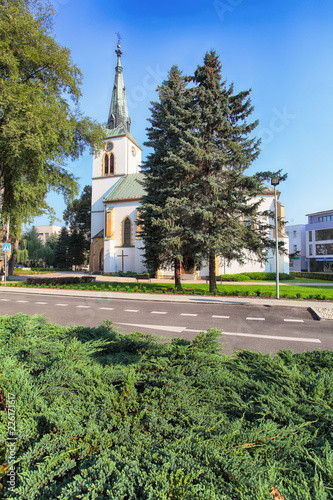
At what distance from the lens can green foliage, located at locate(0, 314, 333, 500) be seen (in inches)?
50.3

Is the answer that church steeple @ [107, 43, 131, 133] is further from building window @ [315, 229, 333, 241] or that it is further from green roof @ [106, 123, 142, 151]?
building window @ [315, 229, 333, 241]

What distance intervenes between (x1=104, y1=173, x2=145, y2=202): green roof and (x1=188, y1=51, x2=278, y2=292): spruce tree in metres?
20.6

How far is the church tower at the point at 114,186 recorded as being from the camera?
117 feet

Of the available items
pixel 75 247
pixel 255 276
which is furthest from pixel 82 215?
pixel 255 276

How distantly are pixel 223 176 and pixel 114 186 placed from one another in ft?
86.7

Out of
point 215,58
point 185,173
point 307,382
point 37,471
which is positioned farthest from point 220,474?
point 215,58

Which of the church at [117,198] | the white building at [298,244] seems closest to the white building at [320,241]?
the white building at [298,244]

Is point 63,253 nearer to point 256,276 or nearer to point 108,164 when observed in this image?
point 108,164

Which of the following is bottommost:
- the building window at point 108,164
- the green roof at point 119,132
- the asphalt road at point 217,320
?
the asphalt road at point 217,320

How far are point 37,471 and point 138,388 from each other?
3.21 feet

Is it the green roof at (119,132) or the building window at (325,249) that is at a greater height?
the green roof at (119,132)

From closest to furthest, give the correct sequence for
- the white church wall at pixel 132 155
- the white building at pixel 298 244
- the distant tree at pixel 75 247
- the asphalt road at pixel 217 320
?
1. the asphalt road at pixel 217 320
2. the white church wall at pixel 132 155
3. the distant tree at pixel 75 247
4. the white building at pixel 298 244

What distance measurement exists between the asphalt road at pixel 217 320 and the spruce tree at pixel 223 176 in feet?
13.6

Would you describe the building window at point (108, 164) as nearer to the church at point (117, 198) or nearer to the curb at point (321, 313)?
the church at point (117, 198)
